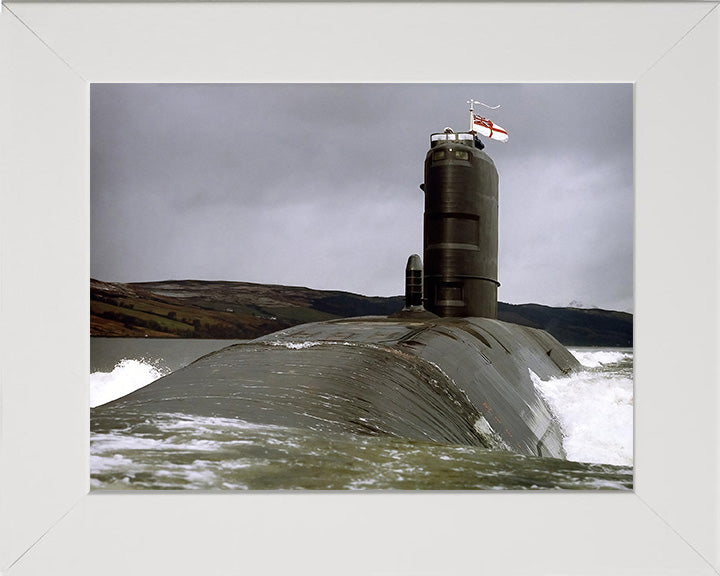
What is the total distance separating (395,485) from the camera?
3.11 meters

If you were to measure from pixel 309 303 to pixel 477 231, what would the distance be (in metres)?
10.1

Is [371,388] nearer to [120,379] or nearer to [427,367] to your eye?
[427,367]

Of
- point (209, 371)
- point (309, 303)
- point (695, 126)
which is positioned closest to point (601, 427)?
point (209, 371)

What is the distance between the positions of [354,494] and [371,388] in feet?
4.03

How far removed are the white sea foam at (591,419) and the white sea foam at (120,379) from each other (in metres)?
9.24

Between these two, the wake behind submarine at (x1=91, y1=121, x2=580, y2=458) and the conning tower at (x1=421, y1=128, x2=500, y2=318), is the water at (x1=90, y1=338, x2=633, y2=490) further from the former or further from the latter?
the conning tower at (x1=421, y1=128, x2=500, y2=318)

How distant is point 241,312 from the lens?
18328mm

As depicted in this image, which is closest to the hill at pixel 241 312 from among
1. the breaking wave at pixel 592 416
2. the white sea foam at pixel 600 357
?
the white sea foam at pixel 600 357

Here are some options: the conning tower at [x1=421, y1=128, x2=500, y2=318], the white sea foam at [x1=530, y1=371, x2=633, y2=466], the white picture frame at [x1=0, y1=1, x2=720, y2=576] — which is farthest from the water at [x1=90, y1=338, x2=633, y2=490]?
the conning tower at [x1=421, y1=128, x2=500, y2=318]

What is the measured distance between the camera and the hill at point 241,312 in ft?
56.1

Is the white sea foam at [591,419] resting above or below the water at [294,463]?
below

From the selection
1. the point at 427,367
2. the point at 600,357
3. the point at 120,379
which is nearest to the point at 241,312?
the point at 120,379

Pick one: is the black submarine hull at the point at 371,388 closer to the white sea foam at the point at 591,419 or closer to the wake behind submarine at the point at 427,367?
the wake behind submarine at the point at 427,367
